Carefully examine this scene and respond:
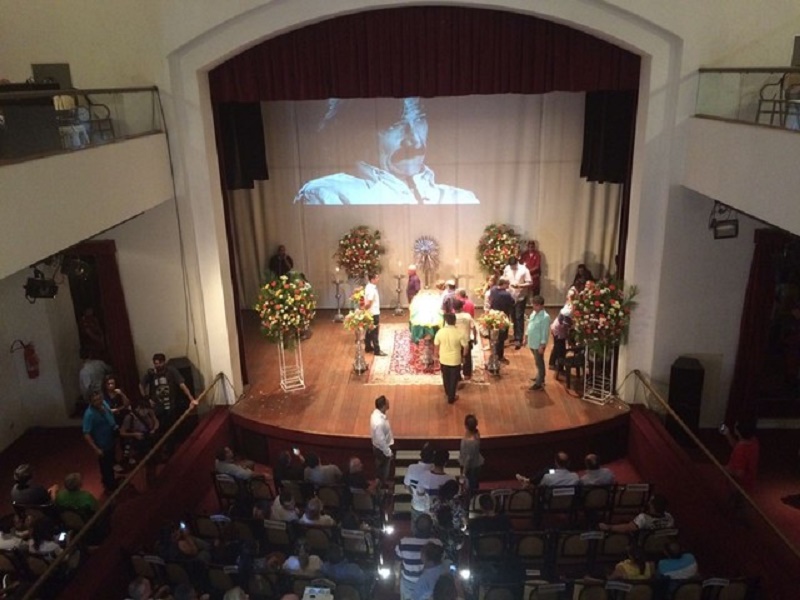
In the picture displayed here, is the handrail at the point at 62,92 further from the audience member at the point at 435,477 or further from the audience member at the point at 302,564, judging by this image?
the audience member at the point at 435,477

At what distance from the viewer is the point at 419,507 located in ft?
24.5

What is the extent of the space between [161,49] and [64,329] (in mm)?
4495

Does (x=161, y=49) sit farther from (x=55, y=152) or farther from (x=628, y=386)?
(x=628, y=386)

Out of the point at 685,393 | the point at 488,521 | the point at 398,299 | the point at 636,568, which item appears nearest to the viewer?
the point at 636,568

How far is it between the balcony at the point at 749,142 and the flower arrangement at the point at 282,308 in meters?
5.31

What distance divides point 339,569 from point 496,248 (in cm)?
769

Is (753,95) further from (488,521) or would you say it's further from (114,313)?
Answer: (114,313)

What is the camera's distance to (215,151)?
30.8ft

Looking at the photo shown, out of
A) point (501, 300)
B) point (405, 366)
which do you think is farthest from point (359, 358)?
point (501, 300)

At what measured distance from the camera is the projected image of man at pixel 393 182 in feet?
42.1

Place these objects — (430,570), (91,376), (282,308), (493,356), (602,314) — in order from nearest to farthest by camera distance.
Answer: (430,570)
(602,314)
(282,308)
(91,376)
(493,356)

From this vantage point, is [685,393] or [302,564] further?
[685,393]

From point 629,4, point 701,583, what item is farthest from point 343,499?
point 629,4

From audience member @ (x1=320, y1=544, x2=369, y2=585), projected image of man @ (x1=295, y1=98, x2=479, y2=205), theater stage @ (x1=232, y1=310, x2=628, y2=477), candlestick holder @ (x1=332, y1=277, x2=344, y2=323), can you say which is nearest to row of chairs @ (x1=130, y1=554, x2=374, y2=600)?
audience member @ (x1=320, y1=544, x2=369, y2=585)
